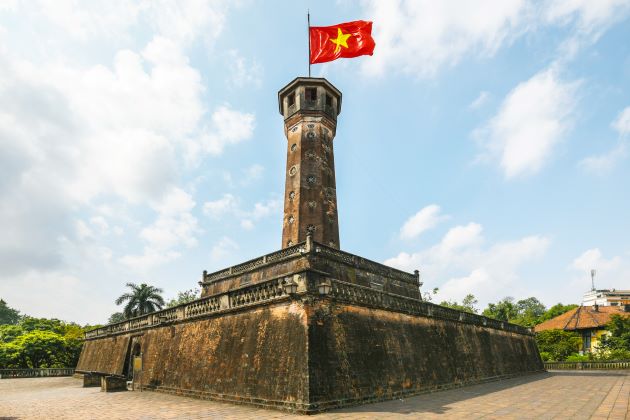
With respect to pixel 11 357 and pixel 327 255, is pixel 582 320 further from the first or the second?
pixel 11 357

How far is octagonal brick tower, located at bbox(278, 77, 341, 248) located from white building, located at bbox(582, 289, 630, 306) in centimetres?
10215

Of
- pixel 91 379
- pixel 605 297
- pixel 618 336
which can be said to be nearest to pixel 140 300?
pixel 91 379

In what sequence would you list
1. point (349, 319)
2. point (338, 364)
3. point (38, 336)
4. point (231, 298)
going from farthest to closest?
point (38, 336), point (231, 298), point (349, 319), point (338, 364)

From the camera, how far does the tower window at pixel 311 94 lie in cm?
2641

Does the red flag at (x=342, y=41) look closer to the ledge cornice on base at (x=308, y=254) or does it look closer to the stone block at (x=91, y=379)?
the ledge cornice on base at (x=308, y=254)

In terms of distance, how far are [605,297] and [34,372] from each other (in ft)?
404

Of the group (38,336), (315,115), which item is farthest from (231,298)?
(38,336)

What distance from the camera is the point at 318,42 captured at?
80.0ft

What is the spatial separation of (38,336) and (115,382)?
72.6 feet

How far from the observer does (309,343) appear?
33.1 feet

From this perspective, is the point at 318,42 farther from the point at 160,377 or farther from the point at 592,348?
the point at 592,348

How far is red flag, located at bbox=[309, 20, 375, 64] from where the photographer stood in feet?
78.0

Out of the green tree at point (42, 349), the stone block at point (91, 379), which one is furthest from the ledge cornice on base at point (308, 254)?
the green tree at point (42, 349)

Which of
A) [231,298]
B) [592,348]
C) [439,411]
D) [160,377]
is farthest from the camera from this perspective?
[592,348]
